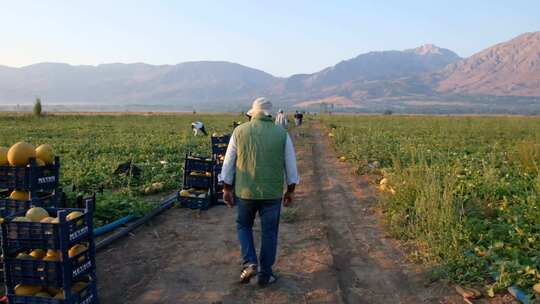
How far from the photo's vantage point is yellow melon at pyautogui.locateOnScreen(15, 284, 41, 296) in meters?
4.65

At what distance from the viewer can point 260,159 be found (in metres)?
5.61

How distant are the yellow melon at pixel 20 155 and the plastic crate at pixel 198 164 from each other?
379 centimetres

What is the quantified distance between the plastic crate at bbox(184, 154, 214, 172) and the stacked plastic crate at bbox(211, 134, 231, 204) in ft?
0.51

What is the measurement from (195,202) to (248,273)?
374cm

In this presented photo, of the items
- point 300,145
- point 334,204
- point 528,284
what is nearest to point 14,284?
point 528,284

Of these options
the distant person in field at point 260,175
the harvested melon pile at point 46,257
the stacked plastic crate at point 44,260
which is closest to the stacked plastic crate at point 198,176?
the distant person in field at point 260,175

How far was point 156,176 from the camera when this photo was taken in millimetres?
12008

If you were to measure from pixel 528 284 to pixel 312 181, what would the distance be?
25.1ft

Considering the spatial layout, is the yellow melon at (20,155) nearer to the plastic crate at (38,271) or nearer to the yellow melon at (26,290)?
the plastic crate at (38,271)

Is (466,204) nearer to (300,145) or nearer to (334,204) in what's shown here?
(334,204)

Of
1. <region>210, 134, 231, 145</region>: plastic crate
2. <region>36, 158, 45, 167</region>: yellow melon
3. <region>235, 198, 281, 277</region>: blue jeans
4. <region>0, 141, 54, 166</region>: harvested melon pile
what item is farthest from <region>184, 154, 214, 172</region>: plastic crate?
<region>235, 198, 281, 277</region>: blue jeans

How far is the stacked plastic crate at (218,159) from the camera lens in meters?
9.66

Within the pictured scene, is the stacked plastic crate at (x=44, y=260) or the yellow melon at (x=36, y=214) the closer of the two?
the stacked plastic crate at (x=44, y=260)

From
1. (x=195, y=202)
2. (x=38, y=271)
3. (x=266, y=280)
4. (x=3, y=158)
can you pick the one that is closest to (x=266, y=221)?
(x=266, y=280)
